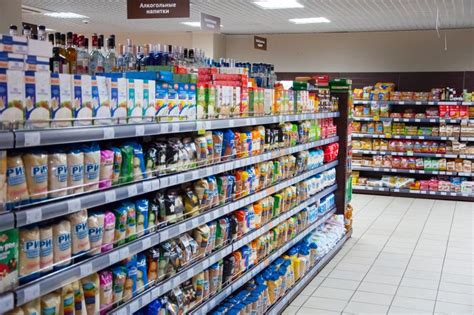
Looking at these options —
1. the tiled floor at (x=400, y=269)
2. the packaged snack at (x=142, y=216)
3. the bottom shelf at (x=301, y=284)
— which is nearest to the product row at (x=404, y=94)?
the tiled floor at (x=400, y=269)

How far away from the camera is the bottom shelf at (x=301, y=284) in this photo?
485cm

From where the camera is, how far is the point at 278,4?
9.28m

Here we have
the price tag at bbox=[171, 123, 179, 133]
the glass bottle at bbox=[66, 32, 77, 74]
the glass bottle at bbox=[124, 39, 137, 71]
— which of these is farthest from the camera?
the glass bottle at bbox=[124, 39, 137, 71]

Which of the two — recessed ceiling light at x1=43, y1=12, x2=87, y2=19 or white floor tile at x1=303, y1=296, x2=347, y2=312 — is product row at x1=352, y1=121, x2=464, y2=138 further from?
white floor tile at x1=303, y1=296, x2=347, y2=312

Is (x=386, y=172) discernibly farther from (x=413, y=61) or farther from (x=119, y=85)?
(x=119, y=85)

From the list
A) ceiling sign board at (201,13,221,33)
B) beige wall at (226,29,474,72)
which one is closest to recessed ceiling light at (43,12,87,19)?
beige wall at (226,29,474,72)

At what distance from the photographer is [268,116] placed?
4762 millimetres

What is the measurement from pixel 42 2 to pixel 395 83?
25.0 ft

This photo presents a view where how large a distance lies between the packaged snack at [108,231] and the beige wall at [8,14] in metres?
3.71

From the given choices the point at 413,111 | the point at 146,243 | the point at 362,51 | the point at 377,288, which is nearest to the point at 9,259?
the point at 146,243

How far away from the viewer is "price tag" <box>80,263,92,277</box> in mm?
2480

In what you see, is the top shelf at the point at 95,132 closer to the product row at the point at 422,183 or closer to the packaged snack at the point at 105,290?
the packaged snack at the point at 105,290

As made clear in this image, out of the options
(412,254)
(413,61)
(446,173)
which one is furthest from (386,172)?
(412,254)

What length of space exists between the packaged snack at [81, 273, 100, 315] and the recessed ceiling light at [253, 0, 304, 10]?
23.6 ft
